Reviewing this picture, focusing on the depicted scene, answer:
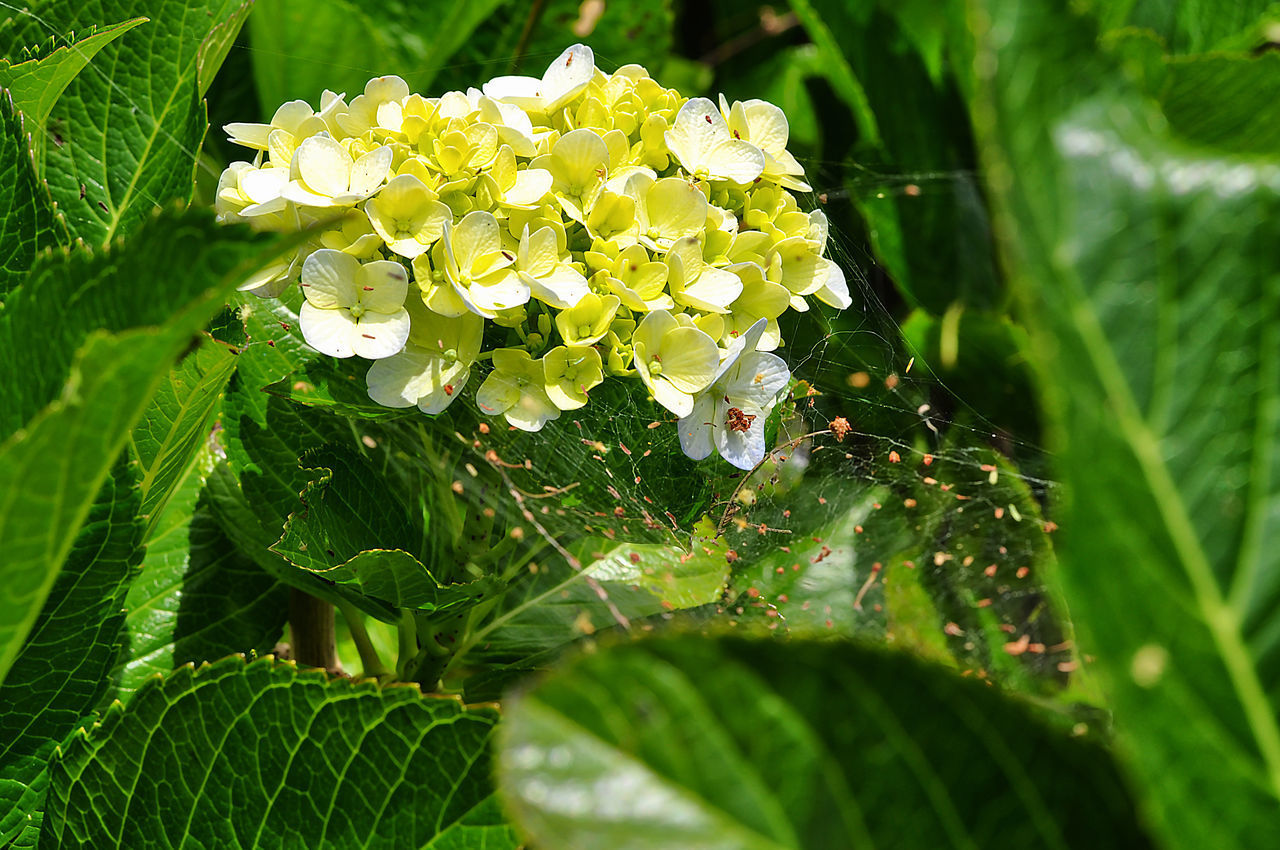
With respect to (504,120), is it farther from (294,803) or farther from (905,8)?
(905,8)

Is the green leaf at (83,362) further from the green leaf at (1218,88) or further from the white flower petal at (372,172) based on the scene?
the green leaf at (1218,88)

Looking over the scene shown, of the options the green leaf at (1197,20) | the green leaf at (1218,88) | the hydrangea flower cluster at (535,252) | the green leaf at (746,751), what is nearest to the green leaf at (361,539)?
the hydrangea flower cluster at (535,252)

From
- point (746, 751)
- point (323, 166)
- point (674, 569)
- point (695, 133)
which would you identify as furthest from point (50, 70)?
point (746, 751)

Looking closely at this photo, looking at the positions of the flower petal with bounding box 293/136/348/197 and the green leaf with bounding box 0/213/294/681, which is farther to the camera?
the flower petal with bounding box 293/136/348/197

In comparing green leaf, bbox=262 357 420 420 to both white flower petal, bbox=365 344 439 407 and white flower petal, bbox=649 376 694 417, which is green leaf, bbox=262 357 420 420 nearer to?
white flower petal, bbox=365 344 439 407

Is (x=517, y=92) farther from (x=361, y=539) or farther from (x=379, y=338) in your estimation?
(x=361, y=539)

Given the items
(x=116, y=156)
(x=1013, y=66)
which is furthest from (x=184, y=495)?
(x=1013, y=66)

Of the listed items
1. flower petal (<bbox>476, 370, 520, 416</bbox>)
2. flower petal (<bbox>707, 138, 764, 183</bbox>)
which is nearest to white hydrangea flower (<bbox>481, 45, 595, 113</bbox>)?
flower petal (<bbox>707, 138, 764, 183</bbox>)
